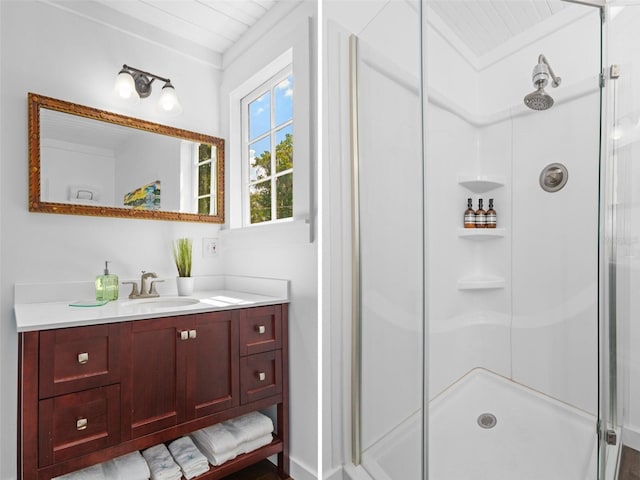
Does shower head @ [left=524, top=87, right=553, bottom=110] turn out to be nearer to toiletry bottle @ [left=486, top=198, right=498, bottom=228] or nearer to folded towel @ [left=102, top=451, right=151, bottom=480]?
toiletry bottle @ [left=486, top=198, right=498, bottom=228]

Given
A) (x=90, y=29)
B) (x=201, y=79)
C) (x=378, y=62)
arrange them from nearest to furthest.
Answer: (x=378, y=62) < (x=90, y=29) < (x=201, y=79)

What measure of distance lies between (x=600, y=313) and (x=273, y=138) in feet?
5.45

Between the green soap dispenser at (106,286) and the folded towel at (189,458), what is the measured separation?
0.74 meters

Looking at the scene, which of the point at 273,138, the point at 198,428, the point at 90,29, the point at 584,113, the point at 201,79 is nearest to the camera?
the point at 584,113

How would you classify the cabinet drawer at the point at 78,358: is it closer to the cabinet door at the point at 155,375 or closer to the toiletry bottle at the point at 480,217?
the cabinet door at the point at 155,375

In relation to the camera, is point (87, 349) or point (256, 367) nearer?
point (87, 349)

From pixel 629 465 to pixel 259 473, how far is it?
145 centimetres

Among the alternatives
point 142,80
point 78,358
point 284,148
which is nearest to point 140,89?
point 142,80

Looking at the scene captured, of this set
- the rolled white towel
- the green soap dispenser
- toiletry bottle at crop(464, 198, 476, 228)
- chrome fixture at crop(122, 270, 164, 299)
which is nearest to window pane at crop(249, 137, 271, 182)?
chrome fixture at crop(122, 270, 164, 299)

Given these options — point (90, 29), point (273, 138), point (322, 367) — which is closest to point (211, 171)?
point (273, 138)

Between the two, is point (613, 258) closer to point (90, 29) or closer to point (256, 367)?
point (256, 367)

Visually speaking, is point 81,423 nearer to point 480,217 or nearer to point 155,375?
point 155,375

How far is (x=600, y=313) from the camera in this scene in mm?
1001

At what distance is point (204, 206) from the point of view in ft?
7.00
